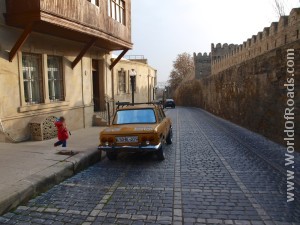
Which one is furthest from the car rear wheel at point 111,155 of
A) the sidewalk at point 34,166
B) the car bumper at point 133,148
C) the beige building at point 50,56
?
the beige building at point 50,56

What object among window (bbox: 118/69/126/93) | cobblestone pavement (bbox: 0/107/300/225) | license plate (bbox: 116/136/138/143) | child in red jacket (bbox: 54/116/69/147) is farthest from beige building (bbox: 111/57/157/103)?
cobblestone pavement (bbox: 0/107/300/225)

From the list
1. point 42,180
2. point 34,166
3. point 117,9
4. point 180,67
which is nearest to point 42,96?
point 34,166

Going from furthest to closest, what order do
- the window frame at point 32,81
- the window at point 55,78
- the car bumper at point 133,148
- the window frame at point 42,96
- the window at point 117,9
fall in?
the window at point 117,9
the window at point 55,78
the window frame at point 32,81
the window frame at point 42,96
the car bumper at point 133,148

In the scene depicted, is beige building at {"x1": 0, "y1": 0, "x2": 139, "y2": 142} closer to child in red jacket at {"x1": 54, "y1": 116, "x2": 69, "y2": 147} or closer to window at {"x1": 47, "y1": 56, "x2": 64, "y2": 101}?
window at {"x1": 47, "y1": 56, "x2": 64, "y2": 101}

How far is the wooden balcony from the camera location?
30.3 ft

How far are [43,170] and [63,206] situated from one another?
172 centimetres

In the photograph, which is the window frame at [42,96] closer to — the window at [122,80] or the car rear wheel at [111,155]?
the car rear wheel at [111,155]

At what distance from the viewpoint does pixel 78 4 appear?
11336mm

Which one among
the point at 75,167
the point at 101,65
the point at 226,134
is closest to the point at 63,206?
the point at 75,167

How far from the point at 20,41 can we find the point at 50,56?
115 inches

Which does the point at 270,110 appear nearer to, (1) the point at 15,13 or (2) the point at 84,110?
(2) the point at 84,110

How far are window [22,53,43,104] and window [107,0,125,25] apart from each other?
16.3ft

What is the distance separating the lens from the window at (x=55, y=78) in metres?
12.5

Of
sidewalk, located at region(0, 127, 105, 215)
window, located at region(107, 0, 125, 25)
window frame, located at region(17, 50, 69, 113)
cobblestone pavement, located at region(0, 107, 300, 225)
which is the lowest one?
cobblestone pavement, located at region(0, 107, 300, 225)
